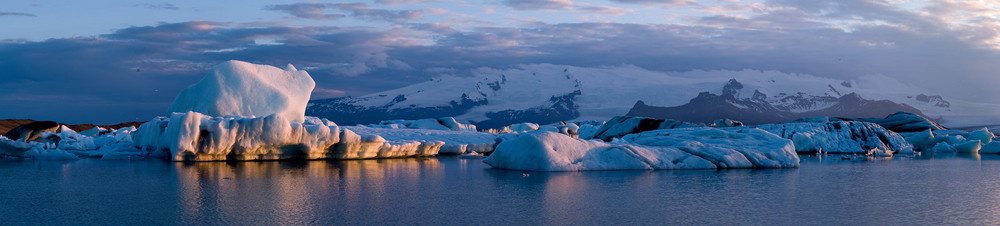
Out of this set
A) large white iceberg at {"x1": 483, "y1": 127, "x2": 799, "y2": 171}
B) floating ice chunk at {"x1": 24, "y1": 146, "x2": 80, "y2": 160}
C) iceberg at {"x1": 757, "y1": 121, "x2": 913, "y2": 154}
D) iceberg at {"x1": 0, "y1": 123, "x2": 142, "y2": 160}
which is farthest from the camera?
iceberg at {"x1": 757, "y1": 121, "x2": 913, "y2": 154}

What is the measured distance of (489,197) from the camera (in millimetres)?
13172

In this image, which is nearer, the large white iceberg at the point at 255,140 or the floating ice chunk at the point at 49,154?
the large white iceberg at the point at 255,140

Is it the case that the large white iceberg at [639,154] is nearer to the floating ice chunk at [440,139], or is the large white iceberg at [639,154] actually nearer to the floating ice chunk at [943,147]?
the floating ice chunk at [440,139]

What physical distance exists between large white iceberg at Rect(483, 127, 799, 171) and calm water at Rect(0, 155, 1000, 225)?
34.0 inches

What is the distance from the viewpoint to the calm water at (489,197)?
10531mm

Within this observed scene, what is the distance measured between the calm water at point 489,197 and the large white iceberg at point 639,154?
34.0 inches

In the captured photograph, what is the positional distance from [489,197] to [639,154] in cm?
830

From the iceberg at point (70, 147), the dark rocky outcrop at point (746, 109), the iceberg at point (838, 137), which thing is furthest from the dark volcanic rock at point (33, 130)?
the dark rocky outcrop at point (746, 109)

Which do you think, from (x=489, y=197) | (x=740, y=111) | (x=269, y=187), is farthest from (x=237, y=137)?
(x=740, y=111)

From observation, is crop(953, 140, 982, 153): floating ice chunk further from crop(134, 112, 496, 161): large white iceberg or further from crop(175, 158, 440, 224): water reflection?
crop(175, 158, 440, 224): water reflection

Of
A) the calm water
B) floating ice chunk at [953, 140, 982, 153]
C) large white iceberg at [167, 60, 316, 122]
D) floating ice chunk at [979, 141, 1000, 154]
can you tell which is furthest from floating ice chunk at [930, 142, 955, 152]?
large white iceberg at [167, 60, 316, 122]

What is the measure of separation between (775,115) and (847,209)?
7401 inches

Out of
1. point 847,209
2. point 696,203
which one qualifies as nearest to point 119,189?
point 696,203

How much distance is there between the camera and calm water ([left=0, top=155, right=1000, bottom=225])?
10.5m
